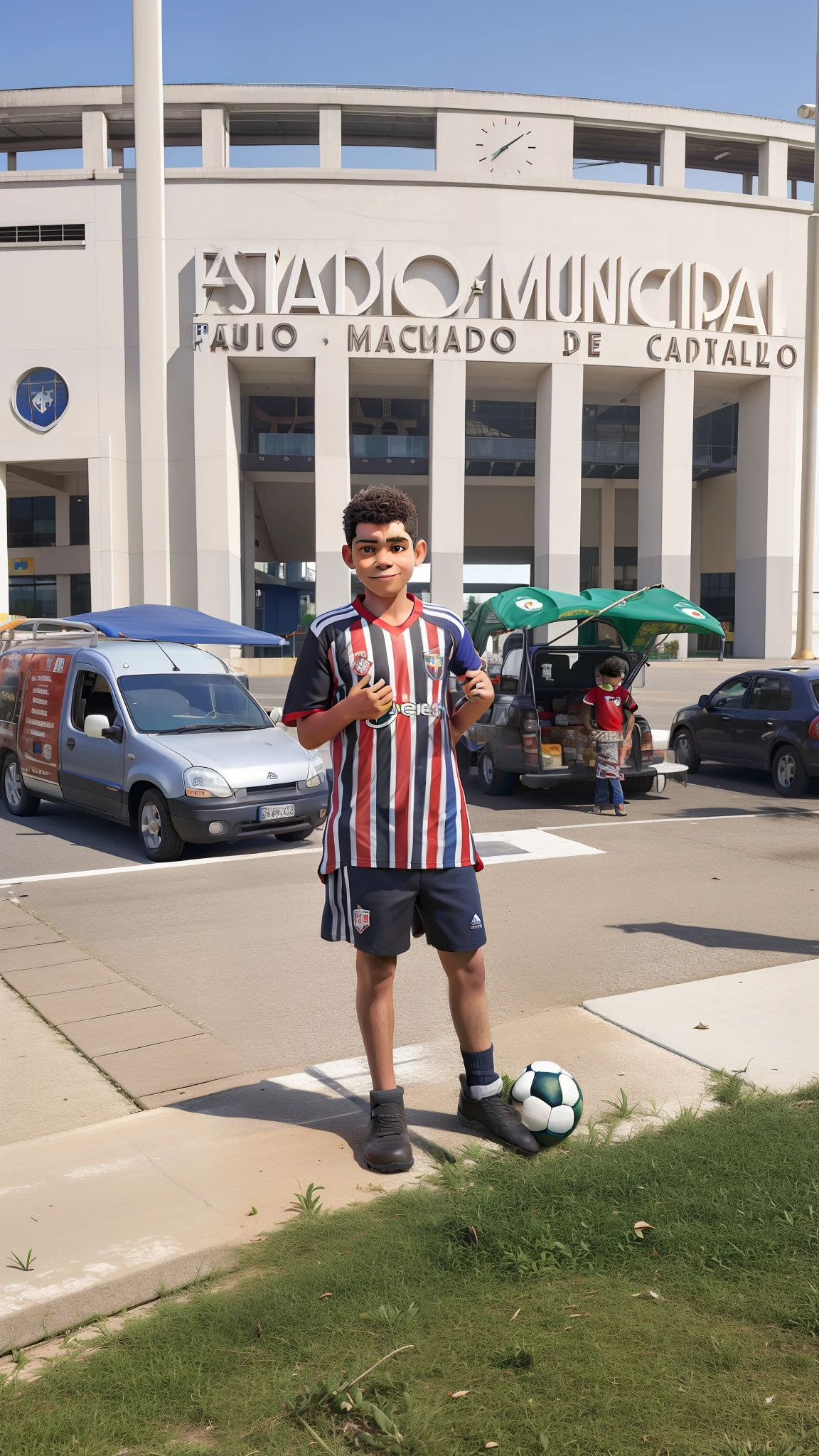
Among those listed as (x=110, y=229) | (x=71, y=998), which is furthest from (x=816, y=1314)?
(x=110, y=229)

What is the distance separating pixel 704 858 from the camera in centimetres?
941

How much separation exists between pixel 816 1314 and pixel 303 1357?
1.24m

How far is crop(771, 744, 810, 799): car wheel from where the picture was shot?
1296 centimetres

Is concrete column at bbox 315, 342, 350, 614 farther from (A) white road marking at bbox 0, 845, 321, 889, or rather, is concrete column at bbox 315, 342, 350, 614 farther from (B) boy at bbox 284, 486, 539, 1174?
(B) boy at bbox 284, 486, 539, 1174

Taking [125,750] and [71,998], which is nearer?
[71,998]

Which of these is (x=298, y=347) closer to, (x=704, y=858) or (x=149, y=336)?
(x=149, y=336)

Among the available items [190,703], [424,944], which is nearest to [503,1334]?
[424,944]

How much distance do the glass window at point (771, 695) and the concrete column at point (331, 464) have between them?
2177 centimetres

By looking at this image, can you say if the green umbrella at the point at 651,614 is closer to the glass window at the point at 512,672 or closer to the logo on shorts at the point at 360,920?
the glass window at the point at 512,672

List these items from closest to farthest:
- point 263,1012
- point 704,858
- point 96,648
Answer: point 263,1012
point 704,858
point 96,648

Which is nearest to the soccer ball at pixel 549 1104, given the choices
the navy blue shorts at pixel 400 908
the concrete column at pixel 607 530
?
the navy blue shorts at pixel 400 908

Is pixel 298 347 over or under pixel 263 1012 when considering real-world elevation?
over

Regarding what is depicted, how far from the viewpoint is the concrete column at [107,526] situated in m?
35.3

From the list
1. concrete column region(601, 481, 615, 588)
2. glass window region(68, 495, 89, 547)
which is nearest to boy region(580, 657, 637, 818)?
concrete column region(601, 481, 615, 588)
